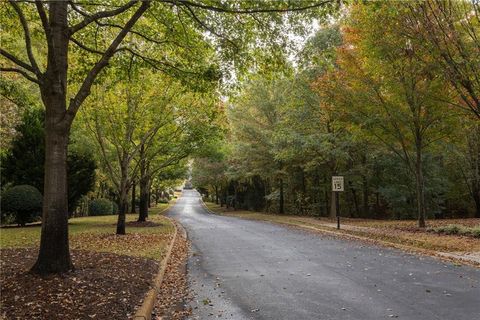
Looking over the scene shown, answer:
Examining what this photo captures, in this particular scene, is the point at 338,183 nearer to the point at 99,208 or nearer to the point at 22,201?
the point at 22,201

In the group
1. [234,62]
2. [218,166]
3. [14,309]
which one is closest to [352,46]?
[234,62]

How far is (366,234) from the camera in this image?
1616cm

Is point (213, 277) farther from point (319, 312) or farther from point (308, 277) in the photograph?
point (319, 312)

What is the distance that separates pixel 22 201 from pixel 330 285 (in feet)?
60.7

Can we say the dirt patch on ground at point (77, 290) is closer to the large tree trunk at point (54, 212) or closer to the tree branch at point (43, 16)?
the large tree trunk at point (54, 212)

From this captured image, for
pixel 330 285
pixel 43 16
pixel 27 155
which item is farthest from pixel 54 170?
pixel 27 155

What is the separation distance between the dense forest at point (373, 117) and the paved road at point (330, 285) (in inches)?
172

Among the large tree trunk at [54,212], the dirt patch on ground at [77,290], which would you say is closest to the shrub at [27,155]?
the dirt patch on ground at [77,290]

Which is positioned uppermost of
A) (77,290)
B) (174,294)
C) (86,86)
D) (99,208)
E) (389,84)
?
(389,84)

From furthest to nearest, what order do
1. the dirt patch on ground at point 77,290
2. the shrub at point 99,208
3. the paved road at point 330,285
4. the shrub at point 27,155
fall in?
the shrub at point 99,208, the shrub at point 27,155, the paved road at point 330,285, the dirt patch on ground at point 77,290

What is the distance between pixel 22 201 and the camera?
68.4 feet

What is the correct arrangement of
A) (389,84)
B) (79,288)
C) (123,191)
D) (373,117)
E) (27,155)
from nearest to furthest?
(79,288)
(123,191)
(389,84)
(373,117)
(27,155)

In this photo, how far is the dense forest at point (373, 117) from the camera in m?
13.5

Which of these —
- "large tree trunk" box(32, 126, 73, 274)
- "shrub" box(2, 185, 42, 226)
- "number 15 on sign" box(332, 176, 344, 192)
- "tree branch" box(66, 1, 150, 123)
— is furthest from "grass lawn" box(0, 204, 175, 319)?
"shrub" box(2, 185, 42, 226)
